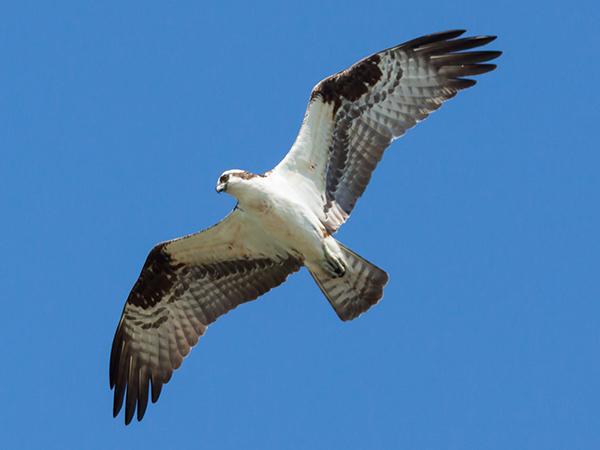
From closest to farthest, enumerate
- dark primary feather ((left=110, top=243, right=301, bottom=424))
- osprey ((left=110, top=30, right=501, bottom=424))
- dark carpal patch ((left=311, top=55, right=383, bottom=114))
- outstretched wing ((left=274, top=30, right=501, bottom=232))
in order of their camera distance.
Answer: osprey ((left=110, top=30, right=501, bottom=424)), dark carpal patch ((left=311, top=55, right=383, bottom=114)), outstretched wing ((left=274, top=30, right=501, bottom=232)), dark primary feather ((left=110, top=243, right=301, bottom=424))

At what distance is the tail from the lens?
1109 centimetres

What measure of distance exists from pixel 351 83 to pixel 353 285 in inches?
81.4

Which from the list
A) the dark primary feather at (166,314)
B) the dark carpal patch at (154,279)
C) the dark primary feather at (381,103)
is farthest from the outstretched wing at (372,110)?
the dark carpal patch at (154,279)

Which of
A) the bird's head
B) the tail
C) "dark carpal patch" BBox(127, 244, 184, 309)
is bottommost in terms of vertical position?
the tail

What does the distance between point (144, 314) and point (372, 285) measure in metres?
2.64

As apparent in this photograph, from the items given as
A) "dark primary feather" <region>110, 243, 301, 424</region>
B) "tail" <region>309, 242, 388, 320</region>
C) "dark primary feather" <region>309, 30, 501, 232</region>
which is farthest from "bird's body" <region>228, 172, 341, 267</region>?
"dark primary feather" <region>110, 243, 301, 424</region>

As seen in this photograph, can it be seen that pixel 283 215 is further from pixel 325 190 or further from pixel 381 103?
pixel 381 103

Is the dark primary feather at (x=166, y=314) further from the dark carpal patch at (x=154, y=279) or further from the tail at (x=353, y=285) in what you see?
the tail at (x=353, y=285)

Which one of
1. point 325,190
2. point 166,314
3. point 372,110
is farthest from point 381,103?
point 166,314

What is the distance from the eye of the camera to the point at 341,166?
1129cm

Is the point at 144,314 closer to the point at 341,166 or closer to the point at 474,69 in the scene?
the point at 341,166

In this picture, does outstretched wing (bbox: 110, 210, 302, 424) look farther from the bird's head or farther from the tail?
the bird's head

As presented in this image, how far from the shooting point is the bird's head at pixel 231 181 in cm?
1056

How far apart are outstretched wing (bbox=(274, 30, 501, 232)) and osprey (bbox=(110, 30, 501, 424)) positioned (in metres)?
0.01
